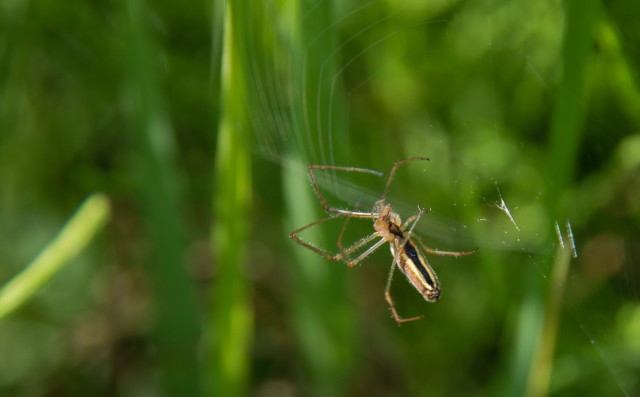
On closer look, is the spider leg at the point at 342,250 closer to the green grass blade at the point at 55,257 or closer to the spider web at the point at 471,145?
the spider web at the point at 471,145

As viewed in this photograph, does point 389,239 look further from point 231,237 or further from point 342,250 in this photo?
point 231,237

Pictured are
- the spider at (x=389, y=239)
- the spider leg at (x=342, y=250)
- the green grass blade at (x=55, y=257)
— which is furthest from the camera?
the spider leg at (x=342, y=250)

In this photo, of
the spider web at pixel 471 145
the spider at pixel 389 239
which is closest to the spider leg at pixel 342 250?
the spider at pixel 389 239

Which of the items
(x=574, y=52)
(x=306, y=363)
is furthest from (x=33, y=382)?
Result: (x=574, y=52)

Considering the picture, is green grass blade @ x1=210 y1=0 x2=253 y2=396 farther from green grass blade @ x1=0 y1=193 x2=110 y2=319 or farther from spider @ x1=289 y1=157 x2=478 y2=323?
green grass blade @ x1=0 y1=193 x2=110 y2=319

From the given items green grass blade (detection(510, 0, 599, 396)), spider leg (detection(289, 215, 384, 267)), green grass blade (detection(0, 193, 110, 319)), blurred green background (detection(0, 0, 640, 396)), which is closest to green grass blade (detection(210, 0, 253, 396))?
blurred green background (detection(0, 0, 640, 396))

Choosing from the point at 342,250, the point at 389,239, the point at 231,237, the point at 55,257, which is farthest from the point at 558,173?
the point at 55,257
